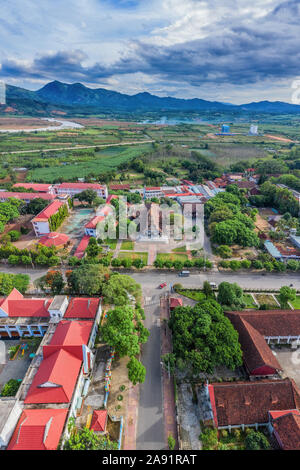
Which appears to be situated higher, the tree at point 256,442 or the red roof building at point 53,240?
the red roof building at point 53,240

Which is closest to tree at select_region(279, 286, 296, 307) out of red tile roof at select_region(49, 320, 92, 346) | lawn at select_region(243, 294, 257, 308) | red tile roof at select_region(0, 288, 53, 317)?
lawn at select_region(243, 294, 257, 308)

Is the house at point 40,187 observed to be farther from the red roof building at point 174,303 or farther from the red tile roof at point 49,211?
the red roof building at point 174,303

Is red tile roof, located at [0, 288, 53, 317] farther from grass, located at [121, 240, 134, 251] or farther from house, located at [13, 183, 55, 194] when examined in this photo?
house, located at [13, 183, 55, 194]

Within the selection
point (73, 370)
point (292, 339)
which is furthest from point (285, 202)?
point (73, 370)

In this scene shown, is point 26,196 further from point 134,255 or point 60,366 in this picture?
point 60,366

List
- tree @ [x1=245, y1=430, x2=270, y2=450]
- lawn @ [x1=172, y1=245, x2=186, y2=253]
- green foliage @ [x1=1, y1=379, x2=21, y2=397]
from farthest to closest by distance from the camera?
lawn @ [x1=172, y1=245, x2=186, y2=253]
green foliage @ [x1=1, y1=379, x2=21, y2=397]
tree @ [x1=245, y1=430, x2=270, y2=450]

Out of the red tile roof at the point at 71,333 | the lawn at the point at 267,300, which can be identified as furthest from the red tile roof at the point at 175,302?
the lawn at the point at 267,300

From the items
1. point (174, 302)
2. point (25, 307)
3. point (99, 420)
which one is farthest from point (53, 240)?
point (99, 420)
